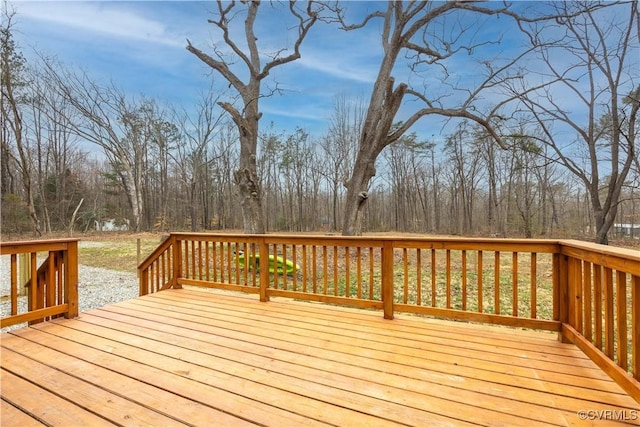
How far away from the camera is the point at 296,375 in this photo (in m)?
1.89

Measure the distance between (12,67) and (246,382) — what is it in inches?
626

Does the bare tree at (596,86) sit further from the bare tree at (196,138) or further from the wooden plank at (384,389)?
the bare tree at (196,138)

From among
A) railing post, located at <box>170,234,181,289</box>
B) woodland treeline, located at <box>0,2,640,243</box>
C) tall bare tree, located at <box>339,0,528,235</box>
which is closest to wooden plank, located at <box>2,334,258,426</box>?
railing post, located at <box>170,234,181,289</box>

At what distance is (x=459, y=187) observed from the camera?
18656 millimetres

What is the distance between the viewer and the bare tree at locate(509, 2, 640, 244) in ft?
24.9

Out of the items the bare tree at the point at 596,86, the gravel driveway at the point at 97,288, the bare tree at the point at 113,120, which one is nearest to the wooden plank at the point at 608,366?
the gravel driveway at the point at 97,288

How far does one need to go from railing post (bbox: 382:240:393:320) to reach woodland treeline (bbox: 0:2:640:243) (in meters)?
4.86

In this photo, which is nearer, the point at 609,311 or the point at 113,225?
the point at 609,311

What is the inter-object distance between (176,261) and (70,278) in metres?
1.33

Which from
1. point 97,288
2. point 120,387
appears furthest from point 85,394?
point 97,288

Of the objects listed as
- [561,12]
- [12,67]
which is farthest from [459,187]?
[12,67]

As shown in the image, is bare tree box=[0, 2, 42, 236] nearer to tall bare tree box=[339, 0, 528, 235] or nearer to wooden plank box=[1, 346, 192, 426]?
tall bare tree box=[339, 0, 528, 235]

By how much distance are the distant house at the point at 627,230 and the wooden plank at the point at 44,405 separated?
64.0 feet

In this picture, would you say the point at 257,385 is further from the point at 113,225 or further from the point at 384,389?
the point at 113,225
